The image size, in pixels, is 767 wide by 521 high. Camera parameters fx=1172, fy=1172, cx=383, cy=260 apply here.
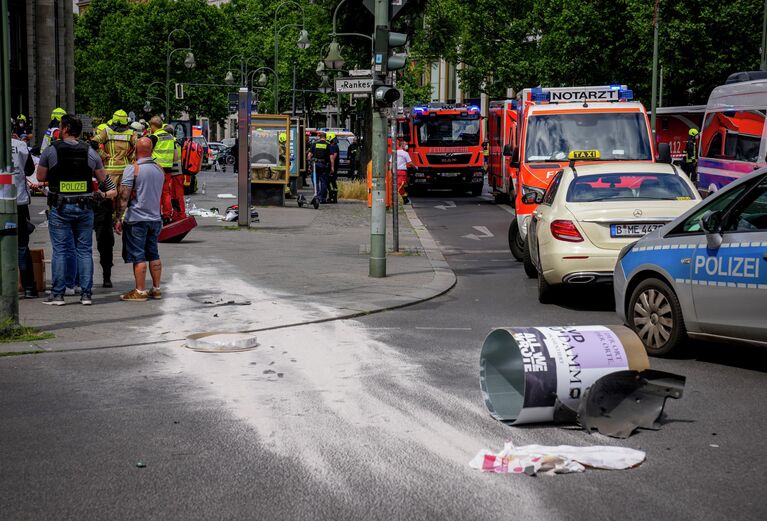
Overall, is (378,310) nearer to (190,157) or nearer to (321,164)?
(190,157)

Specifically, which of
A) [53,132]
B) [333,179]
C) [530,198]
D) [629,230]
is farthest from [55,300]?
[333,179]

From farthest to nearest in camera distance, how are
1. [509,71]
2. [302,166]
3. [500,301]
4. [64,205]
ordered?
[509,71] < [302,166] < [500,301] < [64,205]

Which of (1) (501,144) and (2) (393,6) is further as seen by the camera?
(1) (501,144)

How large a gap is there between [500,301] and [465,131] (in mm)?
27557

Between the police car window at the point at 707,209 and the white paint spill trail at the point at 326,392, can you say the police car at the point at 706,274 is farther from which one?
the white paint spill trail at the point at 326,392

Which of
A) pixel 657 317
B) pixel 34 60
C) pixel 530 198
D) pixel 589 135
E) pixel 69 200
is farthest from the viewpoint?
pixel 34 60

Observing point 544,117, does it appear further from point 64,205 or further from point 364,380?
point 364,380

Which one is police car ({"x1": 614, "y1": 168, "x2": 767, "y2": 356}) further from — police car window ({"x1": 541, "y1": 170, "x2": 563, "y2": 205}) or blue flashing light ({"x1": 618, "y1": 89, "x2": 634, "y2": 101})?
blue flashing light ({"x1": 618, "y1": 89, "x2": 634, "y2": 101})

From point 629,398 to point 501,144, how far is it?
27825 millimetres

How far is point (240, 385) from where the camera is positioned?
8133 millimetres

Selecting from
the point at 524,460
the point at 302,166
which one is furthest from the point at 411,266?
the point at 302,166

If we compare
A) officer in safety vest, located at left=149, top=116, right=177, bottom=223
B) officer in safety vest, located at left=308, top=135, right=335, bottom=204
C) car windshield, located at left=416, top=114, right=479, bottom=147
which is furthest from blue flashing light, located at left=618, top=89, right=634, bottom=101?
car windshield, located at left=416, top=114, right=479, bottom=147

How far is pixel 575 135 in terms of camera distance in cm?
1953

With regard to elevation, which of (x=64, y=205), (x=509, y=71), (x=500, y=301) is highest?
(x=509, y=71)
